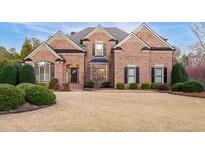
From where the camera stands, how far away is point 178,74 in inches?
654

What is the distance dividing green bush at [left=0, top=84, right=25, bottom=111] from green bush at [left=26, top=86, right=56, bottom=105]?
55 cm

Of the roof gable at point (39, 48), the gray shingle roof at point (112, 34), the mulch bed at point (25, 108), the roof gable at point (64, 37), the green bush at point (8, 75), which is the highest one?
the gray shingle roof at point (112, 34)

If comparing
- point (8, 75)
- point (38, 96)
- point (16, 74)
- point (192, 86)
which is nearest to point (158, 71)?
point (192, 86)

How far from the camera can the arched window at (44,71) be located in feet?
56.3

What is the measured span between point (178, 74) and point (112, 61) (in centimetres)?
441

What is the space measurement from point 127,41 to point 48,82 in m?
5.46

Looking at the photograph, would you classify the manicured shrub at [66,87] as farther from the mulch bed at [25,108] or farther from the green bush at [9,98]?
the green bush at [9,98]

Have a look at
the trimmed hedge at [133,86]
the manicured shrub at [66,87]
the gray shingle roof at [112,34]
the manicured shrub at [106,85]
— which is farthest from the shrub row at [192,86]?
the gray shingle roof at [112,34]

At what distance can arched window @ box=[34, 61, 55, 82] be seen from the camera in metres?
17.2

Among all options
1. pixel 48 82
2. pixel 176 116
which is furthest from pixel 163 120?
pixel 48 82

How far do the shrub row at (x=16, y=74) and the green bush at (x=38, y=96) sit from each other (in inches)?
213

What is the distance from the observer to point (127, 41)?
18.5 m
